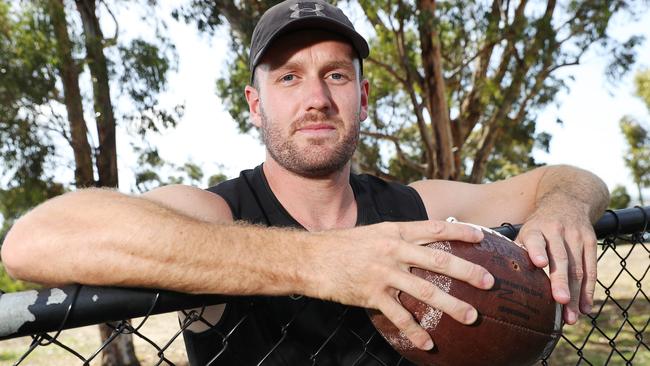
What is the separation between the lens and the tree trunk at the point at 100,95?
878cm

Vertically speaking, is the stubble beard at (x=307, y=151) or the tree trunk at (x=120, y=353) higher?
the stubble beard at (x=307, y=151)

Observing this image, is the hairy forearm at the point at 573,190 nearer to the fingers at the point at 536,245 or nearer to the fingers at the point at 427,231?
the fingers at the point at 536,245

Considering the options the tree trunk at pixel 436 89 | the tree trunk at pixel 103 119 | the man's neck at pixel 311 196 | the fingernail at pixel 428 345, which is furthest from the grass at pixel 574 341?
the fingernail at pixel 428 345

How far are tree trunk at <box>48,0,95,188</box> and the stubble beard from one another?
23.7ft

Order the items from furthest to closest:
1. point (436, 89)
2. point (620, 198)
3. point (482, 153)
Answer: point (620, 198)
point (482, 153)
point (436, 89)

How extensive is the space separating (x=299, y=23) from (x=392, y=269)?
1.40 m

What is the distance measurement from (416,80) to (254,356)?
937cm

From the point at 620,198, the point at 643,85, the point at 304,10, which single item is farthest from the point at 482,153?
the point at 620,198

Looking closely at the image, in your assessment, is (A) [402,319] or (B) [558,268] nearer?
(A) [402,319]

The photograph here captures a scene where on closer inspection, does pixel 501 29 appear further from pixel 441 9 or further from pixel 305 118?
pixel 305 118

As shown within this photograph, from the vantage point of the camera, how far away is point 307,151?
2.32 meters

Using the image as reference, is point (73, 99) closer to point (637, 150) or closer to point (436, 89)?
point (436, 89)

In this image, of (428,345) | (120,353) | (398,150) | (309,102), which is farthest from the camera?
(398,150)

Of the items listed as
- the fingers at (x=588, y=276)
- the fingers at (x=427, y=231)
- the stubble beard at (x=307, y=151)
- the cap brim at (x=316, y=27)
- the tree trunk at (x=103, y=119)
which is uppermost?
the tree trunk at (x=103, y=119)
